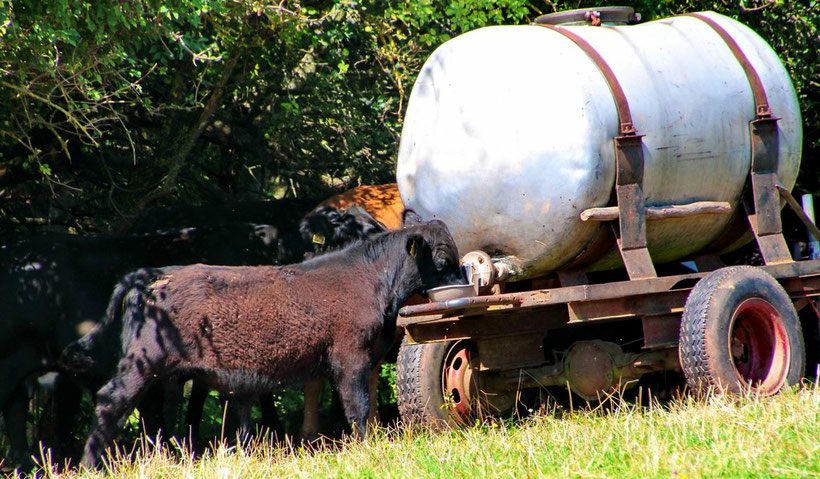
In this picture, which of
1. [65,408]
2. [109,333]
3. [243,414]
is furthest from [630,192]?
[65,408]

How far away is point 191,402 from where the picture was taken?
8539 mm

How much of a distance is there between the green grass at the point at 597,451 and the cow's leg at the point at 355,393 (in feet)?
0.63

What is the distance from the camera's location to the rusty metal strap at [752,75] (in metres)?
7.11

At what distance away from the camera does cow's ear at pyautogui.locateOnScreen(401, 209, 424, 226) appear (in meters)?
7.25

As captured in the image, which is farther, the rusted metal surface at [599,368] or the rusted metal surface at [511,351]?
the rusted metal surface at [511,351]

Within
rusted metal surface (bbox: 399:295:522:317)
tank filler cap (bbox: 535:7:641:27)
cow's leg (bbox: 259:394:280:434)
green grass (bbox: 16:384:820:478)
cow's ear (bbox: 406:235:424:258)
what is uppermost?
tank filler cap (bbox: 535:7:641:27)

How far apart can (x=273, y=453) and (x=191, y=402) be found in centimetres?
223

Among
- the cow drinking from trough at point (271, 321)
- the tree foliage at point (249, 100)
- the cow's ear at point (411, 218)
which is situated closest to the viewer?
the cow drinking from trough at point (271, 321)

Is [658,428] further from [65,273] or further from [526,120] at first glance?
[65,273]

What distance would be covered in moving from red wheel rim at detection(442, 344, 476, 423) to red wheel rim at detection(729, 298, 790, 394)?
1.89 m

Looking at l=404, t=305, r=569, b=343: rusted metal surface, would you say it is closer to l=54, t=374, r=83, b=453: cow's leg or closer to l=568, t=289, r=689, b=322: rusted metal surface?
l=568, t=289, r=689, b=322: rusted metal surface

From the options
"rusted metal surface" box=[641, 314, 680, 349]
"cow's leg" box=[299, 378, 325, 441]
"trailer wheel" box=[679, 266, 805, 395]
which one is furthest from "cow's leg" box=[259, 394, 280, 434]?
"trailer wheel" box=[679, 266, 805, 395]

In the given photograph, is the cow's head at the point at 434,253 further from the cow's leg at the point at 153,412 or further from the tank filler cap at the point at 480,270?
the cow's leg at the point at 153,412

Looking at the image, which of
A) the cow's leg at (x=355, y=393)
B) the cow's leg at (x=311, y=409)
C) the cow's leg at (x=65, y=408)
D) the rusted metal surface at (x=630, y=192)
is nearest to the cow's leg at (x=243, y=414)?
the cow's leg at (x=355, y=393)
